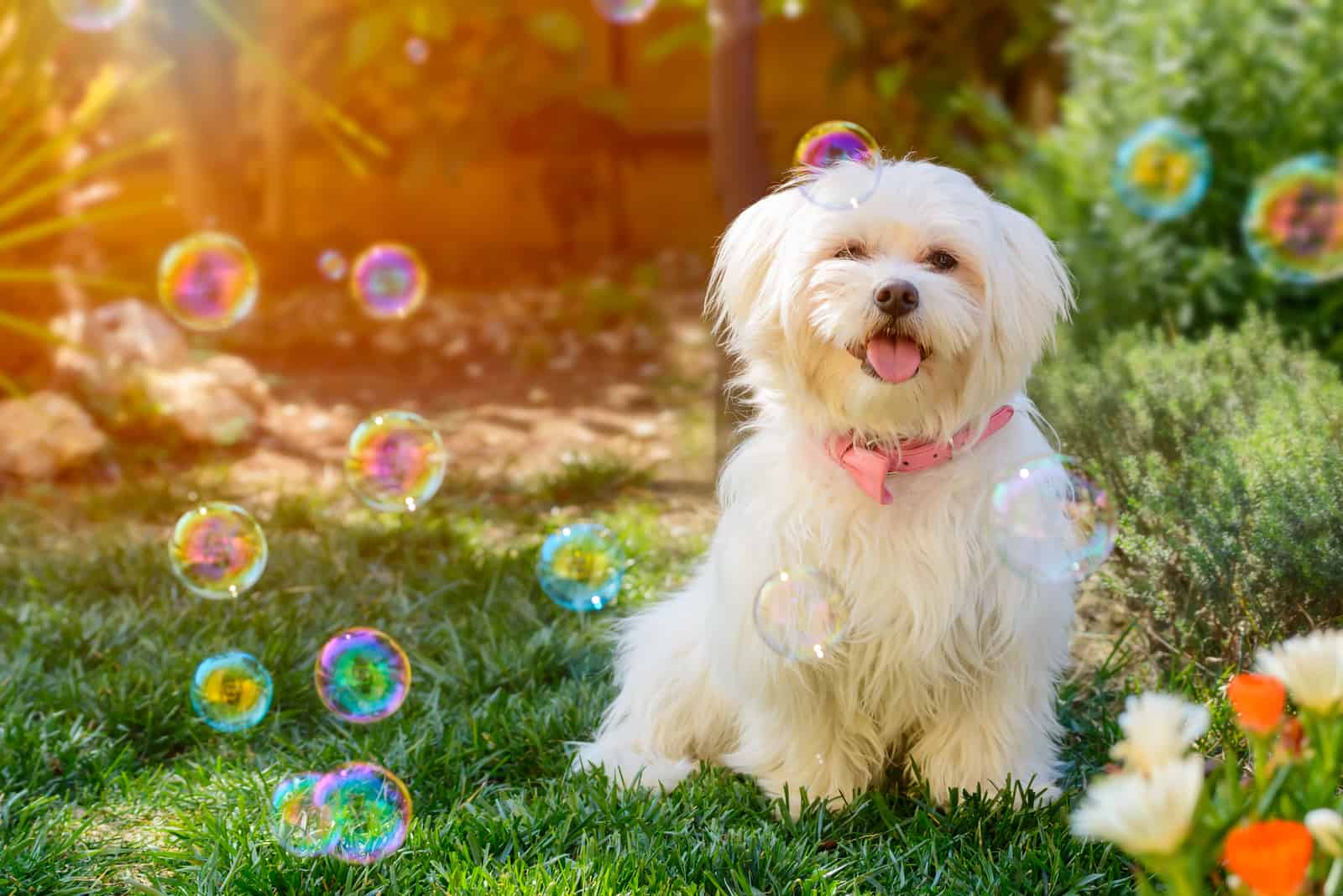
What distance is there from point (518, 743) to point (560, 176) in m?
6.19

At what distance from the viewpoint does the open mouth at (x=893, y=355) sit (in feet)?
7.16

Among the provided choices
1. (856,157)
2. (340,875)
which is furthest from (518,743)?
(856,157)

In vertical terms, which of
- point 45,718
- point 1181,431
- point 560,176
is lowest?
point 45,718

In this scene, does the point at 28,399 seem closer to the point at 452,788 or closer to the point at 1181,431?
the point at 452,788

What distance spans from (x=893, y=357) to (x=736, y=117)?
2.86m

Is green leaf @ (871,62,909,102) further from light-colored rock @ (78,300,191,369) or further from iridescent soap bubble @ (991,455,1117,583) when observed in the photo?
iridescent soap bubble @ (991,455,1117,583)

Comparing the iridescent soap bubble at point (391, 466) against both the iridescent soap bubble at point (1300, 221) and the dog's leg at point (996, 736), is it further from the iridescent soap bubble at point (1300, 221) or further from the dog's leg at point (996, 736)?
the iridescent soap bubble at point (1300, 221)

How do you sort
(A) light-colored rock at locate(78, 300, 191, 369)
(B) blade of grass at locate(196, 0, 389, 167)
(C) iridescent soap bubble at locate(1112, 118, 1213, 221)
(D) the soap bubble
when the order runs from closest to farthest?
(C) iridescent soap bubble at locate(1112, 118, 1213, 221)
(A) light-colored rock at locate(78, 300, 191, 369)
(B) blade of grass at locate(196, 0, 389, 167)
(D) the soap bubble

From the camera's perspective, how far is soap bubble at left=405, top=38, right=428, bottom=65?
7848mm

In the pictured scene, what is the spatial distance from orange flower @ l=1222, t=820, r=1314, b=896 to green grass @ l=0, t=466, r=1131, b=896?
925 mm

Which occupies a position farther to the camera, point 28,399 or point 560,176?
point 560,176

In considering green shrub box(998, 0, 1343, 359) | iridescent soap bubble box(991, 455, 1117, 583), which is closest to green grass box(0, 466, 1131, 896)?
iridescent soap bubble box(991, 455, 1117, 583)

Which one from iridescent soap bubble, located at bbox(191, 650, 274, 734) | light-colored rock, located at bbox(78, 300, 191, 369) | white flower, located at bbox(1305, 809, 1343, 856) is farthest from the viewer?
light-colored rock, located at bbox(78, 300, 191, 369)

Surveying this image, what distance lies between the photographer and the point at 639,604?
362cm
